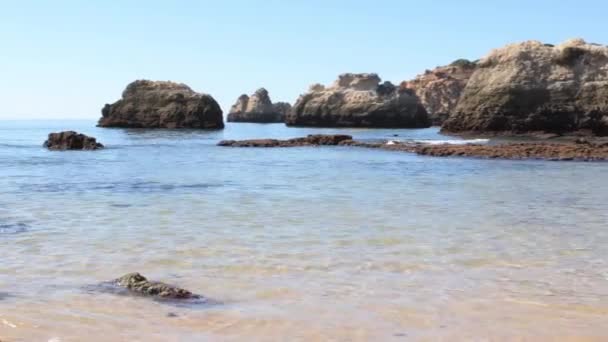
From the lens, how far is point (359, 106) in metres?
92.9

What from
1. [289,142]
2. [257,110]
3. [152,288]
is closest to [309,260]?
[152,288]

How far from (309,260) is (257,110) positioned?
136867mm

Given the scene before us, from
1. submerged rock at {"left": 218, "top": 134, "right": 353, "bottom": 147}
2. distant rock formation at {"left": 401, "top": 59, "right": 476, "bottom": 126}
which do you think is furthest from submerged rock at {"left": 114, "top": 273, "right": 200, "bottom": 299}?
distant rock formation at {"left": 401, "top": 59, "right": 476, "bottom": 126}

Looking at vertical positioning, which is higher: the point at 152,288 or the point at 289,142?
the point at 289,142

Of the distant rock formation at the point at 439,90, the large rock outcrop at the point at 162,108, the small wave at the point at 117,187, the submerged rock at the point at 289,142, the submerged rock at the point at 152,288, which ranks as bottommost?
the small wave at the point at 117,187

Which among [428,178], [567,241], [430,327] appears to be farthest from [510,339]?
[428,178]

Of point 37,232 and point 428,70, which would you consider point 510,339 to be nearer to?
point 37,232

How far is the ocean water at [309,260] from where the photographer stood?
512cm

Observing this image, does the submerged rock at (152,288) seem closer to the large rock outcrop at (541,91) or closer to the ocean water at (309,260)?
the ocean water at (309,260)

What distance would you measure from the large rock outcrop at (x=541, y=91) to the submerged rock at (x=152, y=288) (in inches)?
1857

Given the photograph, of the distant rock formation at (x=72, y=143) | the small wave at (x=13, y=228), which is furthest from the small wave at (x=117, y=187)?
the distant rock formation at (x=72, y=143)

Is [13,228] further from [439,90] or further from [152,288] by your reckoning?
[439,90]

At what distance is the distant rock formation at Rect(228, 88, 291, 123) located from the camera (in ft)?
470

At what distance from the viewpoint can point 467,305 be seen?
5.75m
